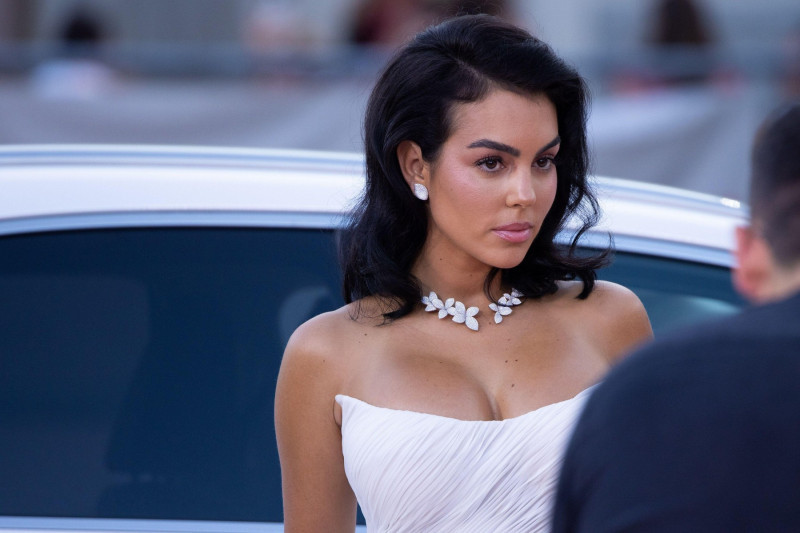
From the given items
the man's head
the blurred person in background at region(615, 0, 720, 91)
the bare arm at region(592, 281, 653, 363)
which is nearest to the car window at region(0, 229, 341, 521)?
the bare arm at region(592, 281, 653, 363)

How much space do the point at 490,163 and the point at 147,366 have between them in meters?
0.88

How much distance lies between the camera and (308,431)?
2340mm

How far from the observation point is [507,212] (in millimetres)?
2338

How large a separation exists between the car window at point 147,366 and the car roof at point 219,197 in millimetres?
53

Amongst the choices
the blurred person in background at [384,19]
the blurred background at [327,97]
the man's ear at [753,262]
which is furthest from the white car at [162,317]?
the blurred person in background at [384,19]

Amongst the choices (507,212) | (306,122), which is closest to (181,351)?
(507,212)

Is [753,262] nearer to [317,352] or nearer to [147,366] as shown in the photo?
[317,352]

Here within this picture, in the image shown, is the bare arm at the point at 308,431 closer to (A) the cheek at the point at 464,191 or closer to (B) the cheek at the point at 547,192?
(A) the cheek at the point at 464,191

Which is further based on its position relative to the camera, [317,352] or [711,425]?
[317,352]

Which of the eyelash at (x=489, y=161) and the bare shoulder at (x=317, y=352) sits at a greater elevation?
the eyelash at (x=489, y=161)

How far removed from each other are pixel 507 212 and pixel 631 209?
581 mm

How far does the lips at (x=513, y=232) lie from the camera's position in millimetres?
2350

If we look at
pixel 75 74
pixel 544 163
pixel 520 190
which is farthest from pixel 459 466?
pixel 75 74

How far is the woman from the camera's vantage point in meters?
2.26
